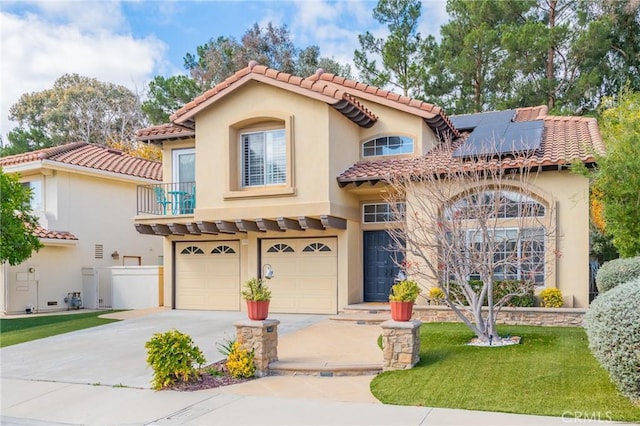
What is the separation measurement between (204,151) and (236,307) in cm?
528

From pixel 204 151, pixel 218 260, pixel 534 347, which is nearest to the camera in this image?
pixel 534 347

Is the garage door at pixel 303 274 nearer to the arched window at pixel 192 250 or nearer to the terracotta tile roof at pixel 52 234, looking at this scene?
the arched window at pixel 192 250

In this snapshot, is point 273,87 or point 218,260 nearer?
point 273,87

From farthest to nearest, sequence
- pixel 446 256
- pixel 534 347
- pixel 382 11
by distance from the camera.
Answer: pixel 382 11 < pixel 446 256 < pixel 534 347

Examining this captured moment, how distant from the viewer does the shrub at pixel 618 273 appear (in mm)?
11750

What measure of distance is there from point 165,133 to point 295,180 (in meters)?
5.79

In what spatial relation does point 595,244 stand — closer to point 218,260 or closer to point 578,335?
point 578,335

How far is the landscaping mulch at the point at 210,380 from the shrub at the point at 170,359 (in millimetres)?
114

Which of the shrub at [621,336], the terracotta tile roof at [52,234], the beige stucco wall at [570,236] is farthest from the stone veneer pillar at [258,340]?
the terracotta tile roof at [52,234]

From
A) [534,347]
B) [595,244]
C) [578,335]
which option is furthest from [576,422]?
[595,244]

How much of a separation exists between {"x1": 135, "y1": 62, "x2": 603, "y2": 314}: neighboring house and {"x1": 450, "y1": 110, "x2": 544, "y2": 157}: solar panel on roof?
14cm

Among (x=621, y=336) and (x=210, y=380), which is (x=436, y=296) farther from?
(x=621, y=336)

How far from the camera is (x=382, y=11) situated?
2828 centimetres

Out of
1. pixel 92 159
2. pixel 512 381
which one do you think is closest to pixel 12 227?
pixel 92 159
